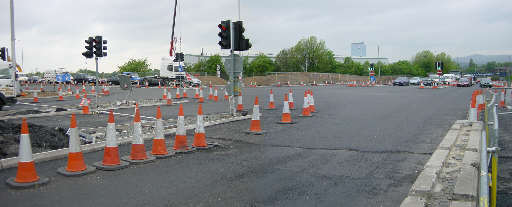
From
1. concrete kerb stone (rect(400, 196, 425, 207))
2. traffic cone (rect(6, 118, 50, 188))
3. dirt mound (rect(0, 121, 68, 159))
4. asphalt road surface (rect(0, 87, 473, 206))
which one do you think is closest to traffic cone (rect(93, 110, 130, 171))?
asphalt road surface (rect(0, 87, 473, 206))

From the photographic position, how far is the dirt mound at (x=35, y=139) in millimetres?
7475

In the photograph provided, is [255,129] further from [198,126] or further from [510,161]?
[510,161]

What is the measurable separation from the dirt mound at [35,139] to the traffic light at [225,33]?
6.11m

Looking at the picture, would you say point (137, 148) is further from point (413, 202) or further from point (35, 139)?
point (413, 202)

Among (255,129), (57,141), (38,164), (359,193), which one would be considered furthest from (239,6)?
(359,193)

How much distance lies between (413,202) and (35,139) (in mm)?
7264

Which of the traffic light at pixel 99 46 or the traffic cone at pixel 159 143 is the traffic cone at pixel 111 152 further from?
the traffic light at pixel 99 46

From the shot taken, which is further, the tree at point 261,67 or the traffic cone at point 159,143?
the tree at point 261,67

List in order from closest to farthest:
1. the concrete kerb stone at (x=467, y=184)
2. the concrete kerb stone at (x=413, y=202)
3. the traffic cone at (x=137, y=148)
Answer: the concrete kerb stone at (x=413, y=202), the concrete kerb stone at (x=467, y=184), the traffic cone at (x=137, y=148)

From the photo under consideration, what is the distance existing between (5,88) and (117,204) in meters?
20.3

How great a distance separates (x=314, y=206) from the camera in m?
4.71

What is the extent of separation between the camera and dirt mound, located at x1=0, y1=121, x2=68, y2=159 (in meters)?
7.47

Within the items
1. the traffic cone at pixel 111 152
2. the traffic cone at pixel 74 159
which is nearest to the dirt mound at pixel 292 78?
the traffic cone at pixel 111 152

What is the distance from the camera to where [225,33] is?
44.6 feet
